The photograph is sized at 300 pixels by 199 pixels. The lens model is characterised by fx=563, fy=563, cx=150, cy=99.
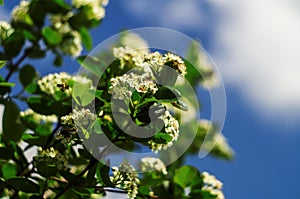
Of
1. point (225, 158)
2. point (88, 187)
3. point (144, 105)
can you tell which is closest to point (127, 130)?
point (144, 105)

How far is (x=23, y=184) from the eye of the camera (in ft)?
5.95

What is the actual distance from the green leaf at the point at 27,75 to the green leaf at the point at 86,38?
11.7 inches

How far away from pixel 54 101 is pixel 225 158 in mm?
3083

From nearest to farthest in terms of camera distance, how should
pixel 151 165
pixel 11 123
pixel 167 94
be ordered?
pixel 167 94 → pixel 151 165 → pixel 11 123

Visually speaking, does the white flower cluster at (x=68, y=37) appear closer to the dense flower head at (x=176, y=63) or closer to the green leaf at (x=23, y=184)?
the green leaf at (x=23, y=184)

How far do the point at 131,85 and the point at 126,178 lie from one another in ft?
1.14

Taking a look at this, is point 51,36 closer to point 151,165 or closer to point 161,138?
point 151,165

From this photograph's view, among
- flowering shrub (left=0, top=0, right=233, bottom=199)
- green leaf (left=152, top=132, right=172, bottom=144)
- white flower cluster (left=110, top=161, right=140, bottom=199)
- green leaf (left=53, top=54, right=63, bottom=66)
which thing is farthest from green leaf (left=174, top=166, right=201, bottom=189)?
green leaf (left=53, top=54, right=63, bottom=66)

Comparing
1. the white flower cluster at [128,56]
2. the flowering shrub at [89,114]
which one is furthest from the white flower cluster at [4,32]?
the white flower cluster at [128,56]

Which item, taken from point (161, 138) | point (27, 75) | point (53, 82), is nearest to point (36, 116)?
point (53, 82)

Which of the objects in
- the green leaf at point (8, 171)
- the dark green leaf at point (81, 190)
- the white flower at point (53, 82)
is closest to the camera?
the dark green leaf at point (81, 190)

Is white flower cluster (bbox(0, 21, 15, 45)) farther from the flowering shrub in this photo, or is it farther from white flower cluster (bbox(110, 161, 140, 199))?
white flower cluster (bbox(110, 161, 140, 199))

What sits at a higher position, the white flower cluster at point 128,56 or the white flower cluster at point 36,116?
the white flower cluster at point 128,56

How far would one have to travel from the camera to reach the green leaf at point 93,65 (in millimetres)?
2117
